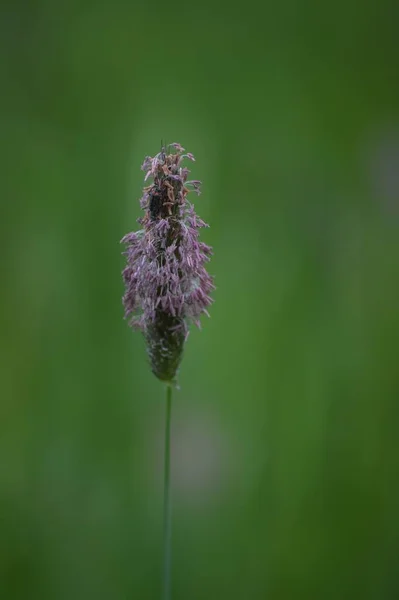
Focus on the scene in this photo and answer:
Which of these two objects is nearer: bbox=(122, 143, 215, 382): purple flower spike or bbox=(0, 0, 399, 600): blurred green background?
bbox=(122, 143, 215, 382): purple flower spike

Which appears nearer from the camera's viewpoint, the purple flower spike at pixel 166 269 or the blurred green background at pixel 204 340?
the purple flower spike at pixel 166 269

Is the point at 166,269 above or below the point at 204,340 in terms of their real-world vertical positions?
above

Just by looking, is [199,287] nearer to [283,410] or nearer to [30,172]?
[283,410]

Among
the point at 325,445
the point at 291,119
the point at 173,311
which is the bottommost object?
the point at 325,445

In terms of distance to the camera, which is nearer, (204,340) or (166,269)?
(166,269)

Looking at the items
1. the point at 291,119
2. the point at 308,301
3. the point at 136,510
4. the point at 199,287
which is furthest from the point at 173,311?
the point at 291,119
